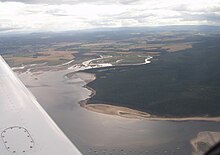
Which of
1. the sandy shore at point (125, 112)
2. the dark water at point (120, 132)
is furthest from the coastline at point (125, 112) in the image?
the dark water at point (120, 132)

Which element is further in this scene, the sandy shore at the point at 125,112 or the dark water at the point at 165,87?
the dark water at the point at 165,87

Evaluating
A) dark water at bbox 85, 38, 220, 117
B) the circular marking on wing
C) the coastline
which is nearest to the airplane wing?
the circular marking on wing

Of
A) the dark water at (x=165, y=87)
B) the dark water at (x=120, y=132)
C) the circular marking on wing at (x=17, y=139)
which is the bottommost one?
the dark water at (x=120, y=132)

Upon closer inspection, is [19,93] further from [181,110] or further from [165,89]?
[165,89]

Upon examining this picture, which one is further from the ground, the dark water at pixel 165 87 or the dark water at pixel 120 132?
the dark water at pixel 165 87

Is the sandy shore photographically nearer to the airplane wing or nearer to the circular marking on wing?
the airplane wing

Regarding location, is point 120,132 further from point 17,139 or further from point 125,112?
point 17,139

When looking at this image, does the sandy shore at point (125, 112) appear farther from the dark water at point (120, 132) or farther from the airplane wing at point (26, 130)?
the airplane wing at point (26, 130)
